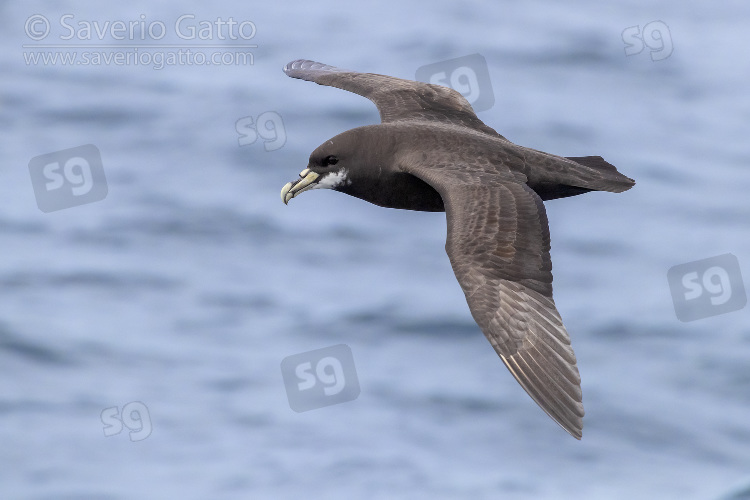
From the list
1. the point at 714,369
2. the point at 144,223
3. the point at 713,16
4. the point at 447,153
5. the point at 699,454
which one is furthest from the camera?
the point at 713,16

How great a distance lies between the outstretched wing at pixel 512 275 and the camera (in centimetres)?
944

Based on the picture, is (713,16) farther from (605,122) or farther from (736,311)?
(736,311)

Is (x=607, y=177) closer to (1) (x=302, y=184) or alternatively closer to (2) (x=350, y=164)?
(2) (x=350, y=164)

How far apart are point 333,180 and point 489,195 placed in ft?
5.10

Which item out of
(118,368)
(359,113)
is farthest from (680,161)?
(118,368)

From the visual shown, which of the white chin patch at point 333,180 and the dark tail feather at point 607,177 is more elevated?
the white chin patch at point 333,180

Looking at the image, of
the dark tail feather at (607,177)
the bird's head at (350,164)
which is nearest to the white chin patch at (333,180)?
the bird's head at (350,164)

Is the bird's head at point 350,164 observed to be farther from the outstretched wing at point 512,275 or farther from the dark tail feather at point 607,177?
the dark tail feather at point 607,177

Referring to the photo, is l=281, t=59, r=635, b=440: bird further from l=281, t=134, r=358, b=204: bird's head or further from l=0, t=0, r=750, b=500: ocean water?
l=0, t=0, r=750, b=500: ocean water

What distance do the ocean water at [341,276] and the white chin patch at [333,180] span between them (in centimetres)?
621

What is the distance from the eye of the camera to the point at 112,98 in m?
23.1

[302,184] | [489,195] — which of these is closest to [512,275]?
[489,195]

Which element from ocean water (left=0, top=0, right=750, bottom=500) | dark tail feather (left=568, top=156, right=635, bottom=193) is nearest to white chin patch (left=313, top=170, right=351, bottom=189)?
dark tail feather (left=568, top=156, right=635, bottom=193)

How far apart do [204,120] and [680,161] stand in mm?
7100
